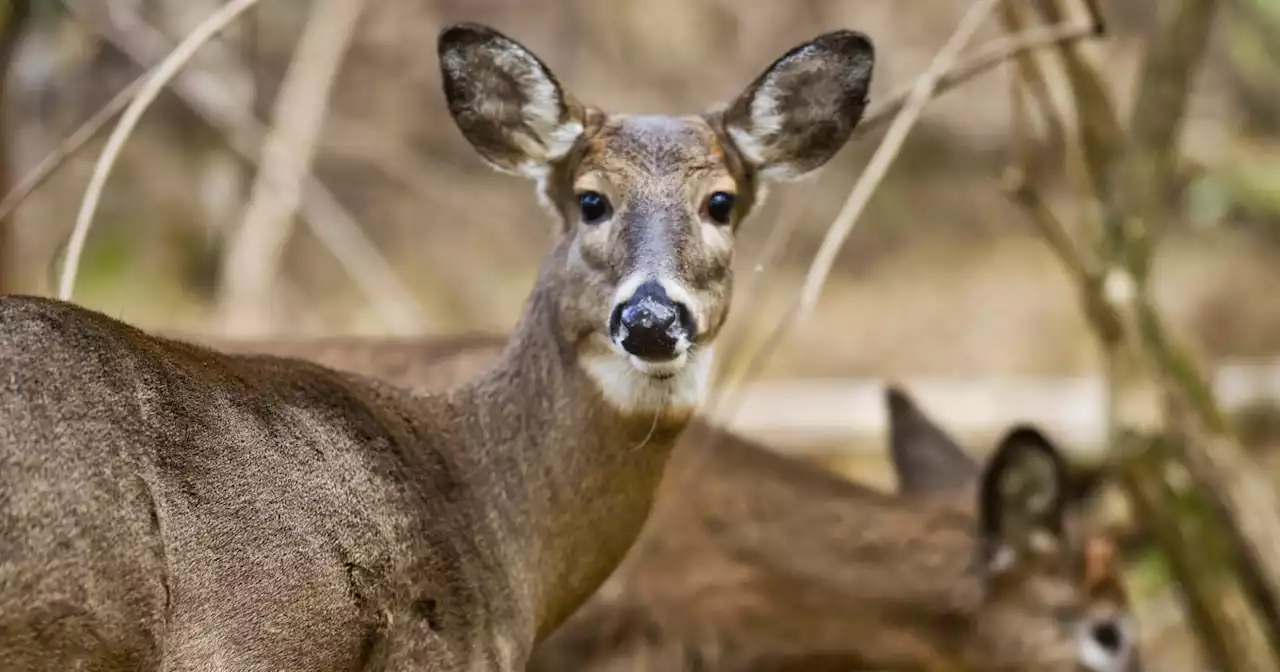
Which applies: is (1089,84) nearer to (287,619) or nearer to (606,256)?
(606,256)

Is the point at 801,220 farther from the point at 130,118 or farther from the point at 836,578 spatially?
the point at 130,118

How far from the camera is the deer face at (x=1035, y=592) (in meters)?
4.70

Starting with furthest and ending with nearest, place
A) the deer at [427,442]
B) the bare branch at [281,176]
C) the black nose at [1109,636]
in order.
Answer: the bare branch at [281,176] < the black nose at [1109,636] < the deer at [427,442]

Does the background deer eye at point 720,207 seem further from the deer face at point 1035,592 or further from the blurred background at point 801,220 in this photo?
the blurred background at point 801,220

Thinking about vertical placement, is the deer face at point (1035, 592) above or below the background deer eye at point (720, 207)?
below

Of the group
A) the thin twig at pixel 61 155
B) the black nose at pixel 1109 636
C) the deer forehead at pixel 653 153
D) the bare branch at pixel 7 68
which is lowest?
the black nose at pixel 1109 636

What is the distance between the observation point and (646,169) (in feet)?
9.65

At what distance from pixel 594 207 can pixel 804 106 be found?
1.65 ft

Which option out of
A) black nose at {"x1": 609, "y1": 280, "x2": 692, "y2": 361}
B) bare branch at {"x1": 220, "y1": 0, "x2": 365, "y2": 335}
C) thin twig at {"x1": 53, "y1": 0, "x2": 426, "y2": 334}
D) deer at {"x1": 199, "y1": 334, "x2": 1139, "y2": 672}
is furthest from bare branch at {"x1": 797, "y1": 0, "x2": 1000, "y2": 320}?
bare branch at {"x1": 220, "y1": 0, "x2": 365, "y2": 335}

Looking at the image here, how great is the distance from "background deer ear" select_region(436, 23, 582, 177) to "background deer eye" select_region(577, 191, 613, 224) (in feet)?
0.52

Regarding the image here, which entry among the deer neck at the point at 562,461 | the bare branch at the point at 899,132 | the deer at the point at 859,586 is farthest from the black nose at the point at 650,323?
the deer at the point at 859,586

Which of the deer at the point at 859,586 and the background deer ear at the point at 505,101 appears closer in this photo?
the background deer ear at the point at 505,101

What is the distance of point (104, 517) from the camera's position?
6.93ft

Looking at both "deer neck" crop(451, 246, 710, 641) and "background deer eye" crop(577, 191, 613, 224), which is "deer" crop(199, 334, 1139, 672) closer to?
"deer neck" crop(451, 246, 710, 641)
